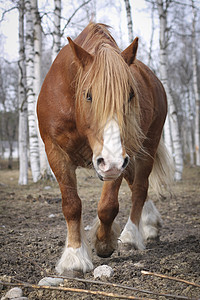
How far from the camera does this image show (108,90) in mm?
2268

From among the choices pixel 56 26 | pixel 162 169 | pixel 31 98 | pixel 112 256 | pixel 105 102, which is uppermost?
pixel 56 26

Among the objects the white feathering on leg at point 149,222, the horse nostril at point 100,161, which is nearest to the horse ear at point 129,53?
the horse nostril at point 100,161

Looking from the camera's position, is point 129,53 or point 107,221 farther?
point 107,221

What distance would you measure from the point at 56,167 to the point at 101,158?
984 mm

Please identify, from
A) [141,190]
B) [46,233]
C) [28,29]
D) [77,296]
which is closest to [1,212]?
[46,233]

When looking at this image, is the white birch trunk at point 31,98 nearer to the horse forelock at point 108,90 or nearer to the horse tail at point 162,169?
the horse tail at point 162,169

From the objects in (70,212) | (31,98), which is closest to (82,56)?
(70,212)

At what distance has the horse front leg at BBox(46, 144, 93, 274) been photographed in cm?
281

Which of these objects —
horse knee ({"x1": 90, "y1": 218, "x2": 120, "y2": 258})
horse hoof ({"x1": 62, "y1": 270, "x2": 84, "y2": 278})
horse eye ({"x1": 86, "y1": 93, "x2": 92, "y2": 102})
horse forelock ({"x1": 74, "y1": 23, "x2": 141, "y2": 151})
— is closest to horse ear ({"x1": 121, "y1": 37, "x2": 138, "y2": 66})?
horse forelock ({"x1": 74, "y1": 23, "x2": 141, "y2": 151})

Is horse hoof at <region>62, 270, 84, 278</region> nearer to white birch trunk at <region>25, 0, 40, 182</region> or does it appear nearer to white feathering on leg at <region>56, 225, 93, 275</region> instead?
white feathering on leg at <region>56, 225, 93, 275</region>

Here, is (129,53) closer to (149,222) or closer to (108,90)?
(108,90)

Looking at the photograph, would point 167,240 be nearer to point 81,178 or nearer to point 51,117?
point 51,117

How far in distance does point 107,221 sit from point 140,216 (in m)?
0.93

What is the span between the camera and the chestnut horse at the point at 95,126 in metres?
2.23
